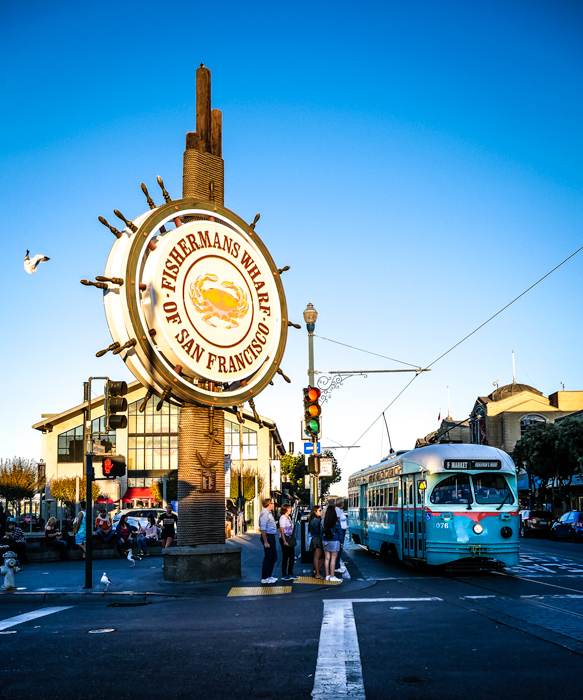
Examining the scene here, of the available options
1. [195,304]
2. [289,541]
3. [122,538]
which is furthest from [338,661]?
[122,538]

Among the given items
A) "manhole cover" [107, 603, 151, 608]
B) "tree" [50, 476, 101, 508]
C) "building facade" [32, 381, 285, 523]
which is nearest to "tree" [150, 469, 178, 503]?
"building facade" [32, 381, 285, 523]

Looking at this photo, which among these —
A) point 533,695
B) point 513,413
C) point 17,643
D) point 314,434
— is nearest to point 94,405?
point 513,413

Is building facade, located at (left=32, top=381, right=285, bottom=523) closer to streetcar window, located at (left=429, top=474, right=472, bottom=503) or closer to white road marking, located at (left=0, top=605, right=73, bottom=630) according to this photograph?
streetcar window, located at (left=429, top=474, right=472, bottom=503)

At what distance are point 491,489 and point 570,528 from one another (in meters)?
21.1

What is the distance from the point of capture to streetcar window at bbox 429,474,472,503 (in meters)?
16.8

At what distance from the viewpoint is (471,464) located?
17109 mm

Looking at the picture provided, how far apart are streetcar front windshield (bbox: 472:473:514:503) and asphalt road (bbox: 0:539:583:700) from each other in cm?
364

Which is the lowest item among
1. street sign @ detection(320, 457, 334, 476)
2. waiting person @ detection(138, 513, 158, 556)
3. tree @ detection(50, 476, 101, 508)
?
waiting person @ detection(138, 513, 158, 556)

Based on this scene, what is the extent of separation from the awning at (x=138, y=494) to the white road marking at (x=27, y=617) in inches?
2122

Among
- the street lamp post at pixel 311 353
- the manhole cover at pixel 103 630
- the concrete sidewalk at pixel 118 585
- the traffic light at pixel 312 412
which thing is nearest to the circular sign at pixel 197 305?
the traffic light at pixel 312 412

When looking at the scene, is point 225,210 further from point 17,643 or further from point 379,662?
point 379,662

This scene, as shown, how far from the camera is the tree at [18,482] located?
5928cm

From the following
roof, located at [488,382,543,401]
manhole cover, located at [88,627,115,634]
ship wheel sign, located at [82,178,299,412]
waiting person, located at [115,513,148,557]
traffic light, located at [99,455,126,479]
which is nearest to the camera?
manhole cover, located at [88,627,115,634]

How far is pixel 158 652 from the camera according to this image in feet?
25.9
